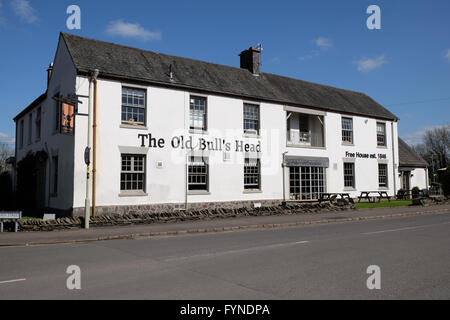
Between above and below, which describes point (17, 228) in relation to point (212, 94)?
below

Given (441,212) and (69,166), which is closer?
(69,166)

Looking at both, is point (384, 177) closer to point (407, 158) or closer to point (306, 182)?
point (407, 158)

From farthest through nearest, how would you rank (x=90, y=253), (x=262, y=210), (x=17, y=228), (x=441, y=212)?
(x=441, y=212)
(x=262, y=210)
(x=17, y=228)
(x=90, y=253)

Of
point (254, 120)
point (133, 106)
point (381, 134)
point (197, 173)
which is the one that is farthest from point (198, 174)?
point (381, 134)

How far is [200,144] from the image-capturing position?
20047mm

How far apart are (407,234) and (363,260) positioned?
4.97 meters

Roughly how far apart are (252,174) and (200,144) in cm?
412

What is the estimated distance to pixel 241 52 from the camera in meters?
26.8

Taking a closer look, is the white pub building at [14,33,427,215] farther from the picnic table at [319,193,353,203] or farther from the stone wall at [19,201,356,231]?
the stone wall at [19,201,356,231]

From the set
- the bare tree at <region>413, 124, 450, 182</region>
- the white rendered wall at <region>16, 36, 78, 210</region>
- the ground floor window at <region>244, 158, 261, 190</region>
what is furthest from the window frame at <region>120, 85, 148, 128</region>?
the bare tree at <region>413, 124, 450, 182</region>

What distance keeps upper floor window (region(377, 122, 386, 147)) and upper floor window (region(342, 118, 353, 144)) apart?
3.60 meters

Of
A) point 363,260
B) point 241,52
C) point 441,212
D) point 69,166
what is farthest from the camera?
point 241,52

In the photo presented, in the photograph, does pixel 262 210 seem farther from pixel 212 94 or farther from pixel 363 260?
pixel 363 260
